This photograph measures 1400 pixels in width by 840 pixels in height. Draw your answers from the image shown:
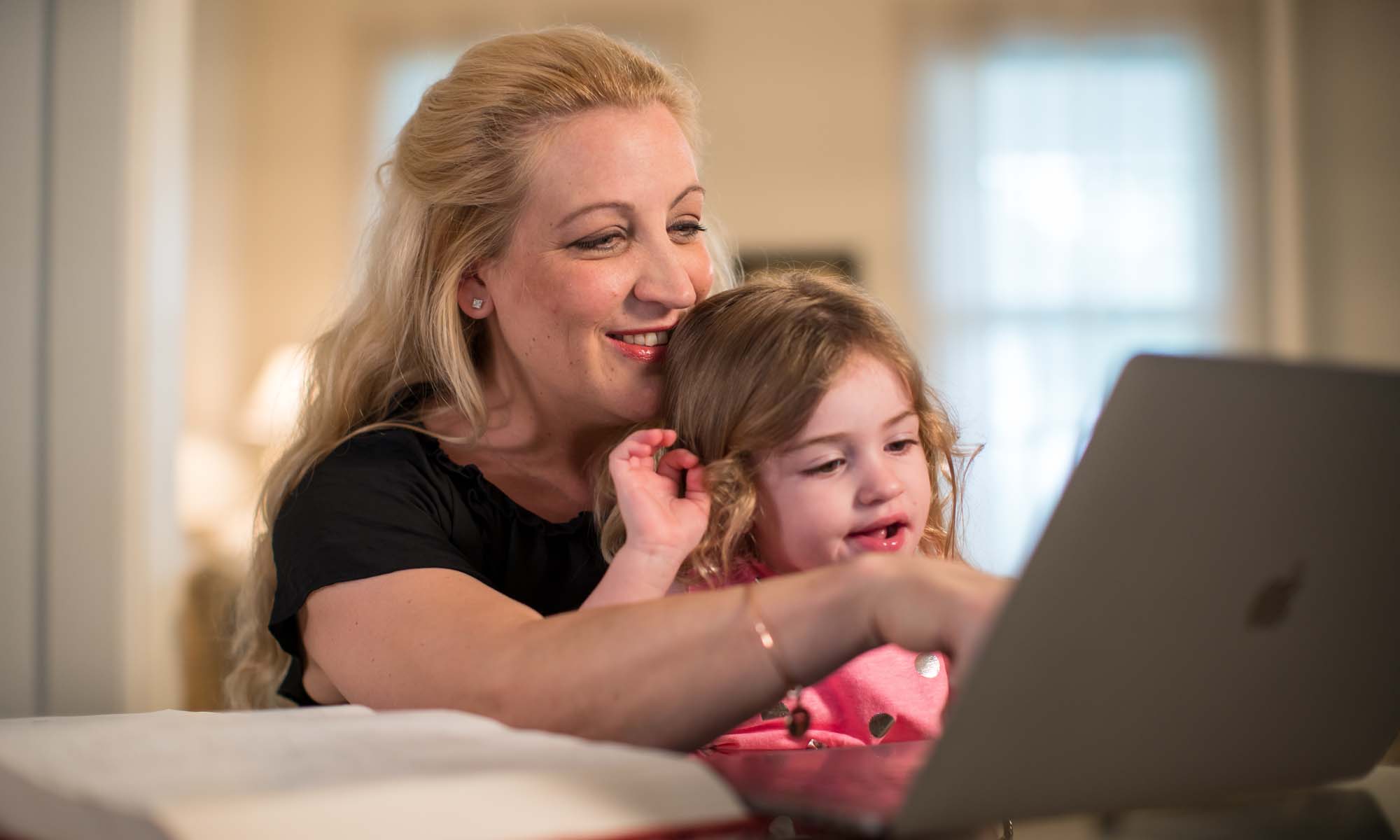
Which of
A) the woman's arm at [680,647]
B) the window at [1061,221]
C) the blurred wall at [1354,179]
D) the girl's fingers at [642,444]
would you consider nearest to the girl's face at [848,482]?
the girl's fingers at [642,444]

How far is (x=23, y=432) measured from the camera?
2.02 meters

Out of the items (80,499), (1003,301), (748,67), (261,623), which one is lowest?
(261,623)

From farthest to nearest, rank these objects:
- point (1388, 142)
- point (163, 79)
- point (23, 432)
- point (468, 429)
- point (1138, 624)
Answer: point (1388, 142), point (163, 79), point (23, 432), point (468, 429), point (1138, 624)

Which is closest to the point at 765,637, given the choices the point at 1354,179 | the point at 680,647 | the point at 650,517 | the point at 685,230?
the point at 680,647

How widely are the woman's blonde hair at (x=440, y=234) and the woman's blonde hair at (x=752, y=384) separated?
26 cm

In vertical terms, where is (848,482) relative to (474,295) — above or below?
below

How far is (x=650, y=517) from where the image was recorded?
1166mm

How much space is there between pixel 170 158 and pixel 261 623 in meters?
1.47

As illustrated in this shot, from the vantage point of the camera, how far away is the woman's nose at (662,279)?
54.8 inches

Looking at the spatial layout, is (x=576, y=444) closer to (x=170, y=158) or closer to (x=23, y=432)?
(x=23, y=432)

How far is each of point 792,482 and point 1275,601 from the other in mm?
634

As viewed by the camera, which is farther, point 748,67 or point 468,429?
point 748,67

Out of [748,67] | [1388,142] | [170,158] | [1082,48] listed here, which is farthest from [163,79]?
[1388,142]

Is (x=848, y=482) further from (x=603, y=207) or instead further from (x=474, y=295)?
(x=474, y=295)
